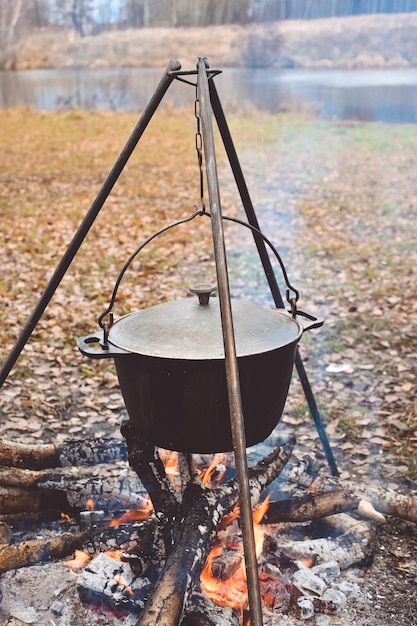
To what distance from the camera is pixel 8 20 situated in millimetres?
17312

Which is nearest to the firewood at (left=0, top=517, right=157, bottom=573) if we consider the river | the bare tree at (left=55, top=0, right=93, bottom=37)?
the river

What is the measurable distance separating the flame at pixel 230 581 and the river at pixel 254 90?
49.2ft

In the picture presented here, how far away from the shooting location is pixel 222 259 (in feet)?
5.69

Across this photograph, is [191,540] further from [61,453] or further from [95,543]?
[61,453]

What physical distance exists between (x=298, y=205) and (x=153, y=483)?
7996mm

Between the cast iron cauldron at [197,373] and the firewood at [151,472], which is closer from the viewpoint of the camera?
the cast iron cauldron at [197,373]

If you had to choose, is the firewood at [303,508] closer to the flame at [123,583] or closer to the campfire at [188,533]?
the campfire at [188,533]

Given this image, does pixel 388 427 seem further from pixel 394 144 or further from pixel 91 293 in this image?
pixel 394 144

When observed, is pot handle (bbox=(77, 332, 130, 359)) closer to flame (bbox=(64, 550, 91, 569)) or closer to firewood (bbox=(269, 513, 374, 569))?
flame (bbox=(64, 550, 91, 569))

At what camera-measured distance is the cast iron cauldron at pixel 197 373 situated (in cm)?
203

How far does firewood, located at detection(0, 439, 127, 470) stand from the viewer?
9.28 feet

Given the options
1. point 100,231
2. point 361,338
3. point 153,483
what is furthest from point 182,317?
point 100,231

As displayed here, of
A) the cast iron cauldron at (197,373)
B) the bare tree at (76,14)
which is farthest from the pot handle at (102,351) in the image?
the bare tree at (76,14)

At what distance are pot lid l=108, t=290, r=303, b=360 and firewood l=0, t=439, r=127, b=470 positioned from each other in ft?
3.01
